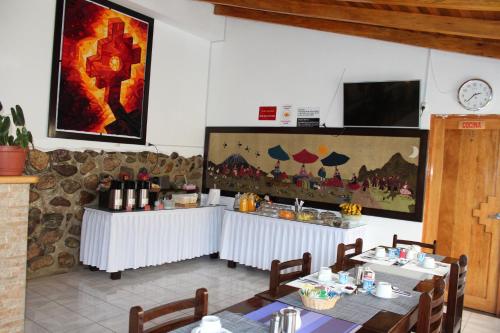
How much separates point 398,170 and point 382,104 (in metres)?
0.86

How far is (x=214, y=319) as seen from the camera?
1.72 meters

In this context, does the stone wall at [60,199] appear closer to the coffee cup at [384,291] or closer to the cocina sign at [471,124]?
the coffee cup at [384,291]

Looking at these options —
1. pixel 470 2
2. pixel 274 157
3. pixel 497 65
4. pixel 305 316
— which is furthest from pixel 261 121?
pixel 305 316

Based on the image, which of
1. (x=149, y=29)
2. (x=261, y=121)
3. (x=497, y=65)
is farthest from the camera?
(x=261, y=121)

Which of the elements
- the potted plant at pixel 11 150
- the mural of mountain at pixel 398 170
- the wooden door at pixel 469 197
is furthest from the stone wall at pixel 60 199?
the wooden door at pixel 469 197

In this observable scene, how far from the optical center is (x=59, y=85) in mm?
5035

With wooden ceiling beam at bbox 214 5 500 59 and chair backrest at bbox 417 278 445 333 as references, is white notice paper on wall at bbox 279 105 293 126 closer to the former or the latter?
wooden ceiling beam at bbox 214 5 500 59

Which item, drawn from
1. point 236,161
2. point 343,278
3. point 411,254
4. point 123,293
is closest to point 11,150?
point 123,293

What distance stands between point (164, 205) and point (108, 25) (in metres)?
2.48

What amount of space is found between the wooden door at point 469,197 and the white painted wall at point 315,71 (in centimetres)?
19

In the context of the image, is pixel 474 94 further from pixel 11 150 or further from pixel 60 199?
pixel 60 199

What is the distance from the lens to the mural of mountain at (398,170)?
205 inches

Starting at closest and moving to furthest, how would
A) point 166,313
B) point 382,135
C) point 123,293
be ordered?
point 166,313, point 123,293, point 382,135

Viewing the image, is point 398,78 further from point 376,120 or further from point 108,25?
point 108,25
